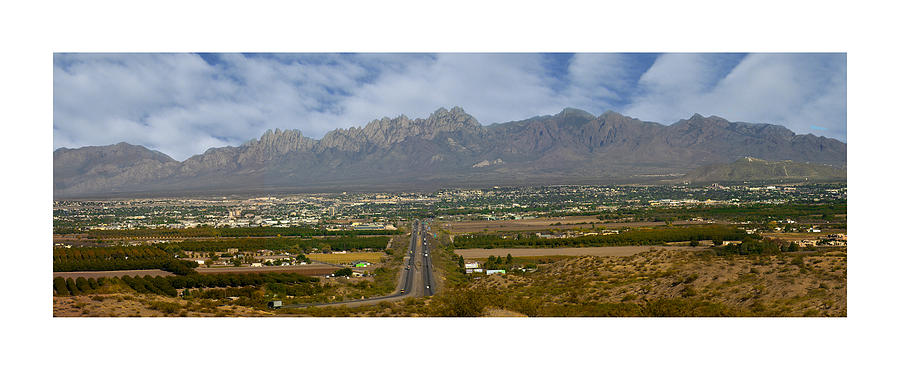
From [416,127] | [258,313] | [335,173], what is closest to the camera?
[258,313]

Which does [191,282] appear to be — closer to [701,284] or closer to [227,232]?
[701,284]

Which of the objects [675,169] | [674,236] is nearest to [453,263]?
[674,236]

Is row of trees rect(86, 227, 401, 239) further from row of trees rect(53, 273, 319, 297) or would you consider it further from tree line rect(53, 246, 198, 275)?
row of trees rect(53, 273, 319, 297)

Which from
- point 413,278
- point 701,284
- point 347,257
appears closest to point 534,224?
point 347,257

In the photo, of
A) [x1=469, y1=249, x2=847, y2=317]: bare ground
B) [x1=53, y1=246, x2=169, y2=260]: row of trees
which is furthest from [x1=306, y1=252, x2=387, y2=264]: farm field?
[x1=469, y1=249, x2=847, y2=317]: bare ground

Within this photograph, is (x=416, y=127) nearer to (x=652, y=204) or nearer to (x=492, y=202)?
(x=492, y=202)

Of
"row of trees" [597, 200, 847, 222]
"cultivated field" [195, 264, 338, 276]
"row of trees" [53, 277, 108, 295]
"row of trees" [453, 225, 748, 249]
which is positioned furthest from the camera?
"row of trees" [597, 200, 847, 222]
